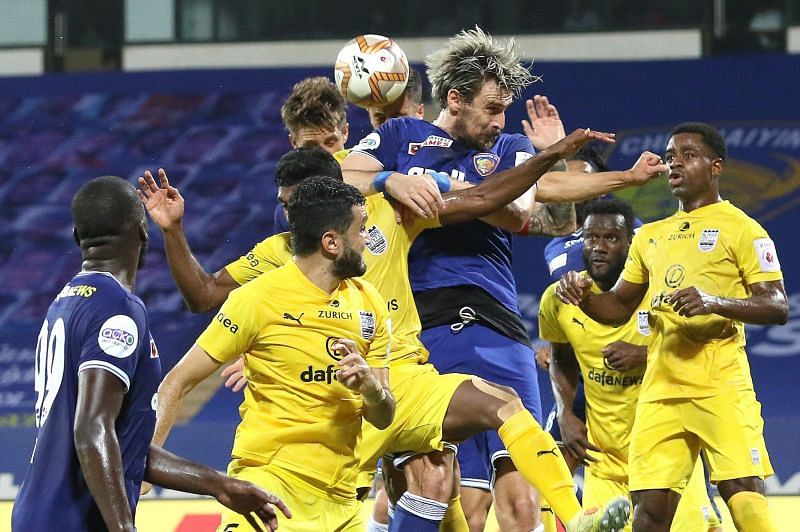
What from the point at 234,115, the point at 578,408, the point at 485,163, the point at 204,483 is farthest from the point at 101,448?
the point at 234,115

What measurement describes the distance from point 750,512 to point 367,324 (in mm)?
2002

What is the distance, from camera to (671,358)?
5.66 metres

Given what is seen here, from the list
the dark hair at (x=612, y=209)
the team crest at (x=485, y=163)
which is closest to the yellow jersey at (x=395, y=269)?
the team crest at (x=485, y=163)

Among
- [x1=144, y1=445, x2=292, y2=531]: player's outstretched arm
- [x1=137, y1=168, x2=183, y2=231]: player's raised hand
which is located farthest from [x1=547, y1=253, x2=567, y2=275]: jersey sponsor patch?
[x1=144, y1=445, x2=292, y2=531]: player's outstretched arm

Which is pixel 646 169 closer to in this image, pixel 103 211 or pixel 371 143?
pixel 371 143

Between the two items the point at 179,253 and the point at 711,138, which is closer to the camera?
the point at 179,253

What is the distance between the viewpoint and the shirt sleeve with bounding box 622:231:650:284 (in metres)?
5.94

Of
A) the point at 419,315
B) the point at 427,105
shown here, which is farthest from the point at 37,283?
the point at 419,315

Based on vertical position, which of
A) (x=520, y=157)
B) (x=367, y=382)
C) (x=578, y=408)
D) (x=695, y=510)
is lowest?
(x=695, y=510)

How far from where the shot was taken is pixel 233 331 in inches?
164

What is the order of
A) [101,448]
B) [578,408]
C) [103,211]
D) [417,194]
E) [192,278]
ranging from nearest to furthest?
[101,448] → [103,211] → [417,194] → [192,278] → [578,408]

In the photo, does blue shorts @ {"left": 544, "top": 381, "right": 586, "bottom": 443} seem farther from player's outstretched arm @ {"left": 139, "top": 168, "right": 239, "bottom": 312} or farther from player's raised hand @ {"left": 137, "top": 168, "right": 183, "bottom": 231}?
player's raised hand @ {"left": 137, "top": 168, "right": 183, "bottom": 231}

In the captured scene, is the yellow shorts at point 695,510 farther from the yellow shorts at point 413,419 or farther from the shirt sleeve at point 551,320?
the yellow shorts at point 413,419

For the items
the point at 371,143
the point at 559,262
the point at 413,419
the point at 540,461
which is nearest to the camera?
the point at 540,461
